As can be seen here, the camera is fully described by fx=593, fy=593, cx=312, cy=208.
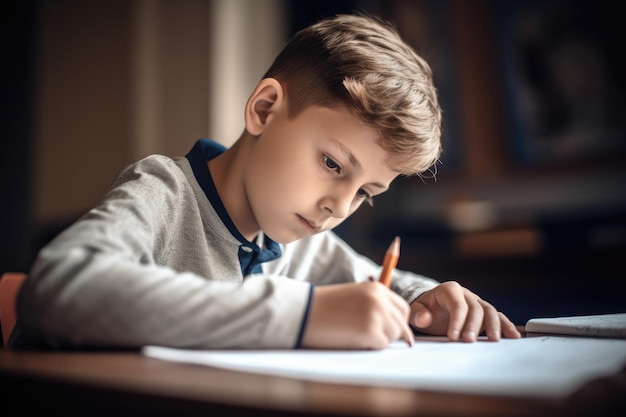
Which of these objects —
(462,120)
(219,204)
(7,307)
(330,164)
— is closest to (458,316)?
(330,164)

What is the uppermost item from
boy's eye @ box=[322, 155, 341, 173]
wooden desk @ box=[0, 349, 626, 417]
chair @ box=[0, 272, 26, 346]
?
boy's eye @ box=[322, 155, 341, 173]

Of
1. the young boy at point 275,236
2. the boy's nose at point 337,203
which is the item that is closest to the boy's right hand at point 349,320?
the young boy at point 275,236

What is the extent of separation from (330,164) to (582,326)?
36 centimetres

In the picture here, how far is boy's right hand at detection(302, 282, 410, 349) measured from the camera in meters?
0.50

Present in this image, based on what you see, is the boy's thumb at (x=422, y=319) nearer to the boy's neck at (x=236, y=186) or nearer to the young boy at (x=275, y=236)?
the young boy at (x=275, y=236)

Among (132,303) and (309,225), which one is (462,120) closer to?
(309,225)

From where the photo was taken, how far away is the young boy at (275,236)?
470 millimetres

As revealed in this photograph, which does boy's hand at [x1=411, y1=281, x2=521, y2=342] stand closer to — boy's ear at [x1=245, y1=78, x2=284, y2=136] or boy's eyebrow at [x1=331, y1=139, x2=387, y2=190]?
boy's eyebrow at [x1=331, y1=139, x2=387, y2=190]

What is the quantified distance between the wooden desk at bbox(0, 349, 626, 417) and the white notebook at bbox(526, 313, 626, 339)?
0.97 ft

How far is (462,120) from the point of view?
2.40 meters

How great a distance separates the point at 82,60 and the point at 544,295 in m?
2.79

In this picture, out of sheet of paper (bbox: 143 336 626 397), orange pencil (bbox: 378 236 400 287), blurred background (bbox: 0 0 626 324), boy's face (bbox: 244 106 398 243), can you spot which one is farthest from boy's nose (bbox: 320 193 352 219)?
blurred background (bbox: 0 0 626 324)

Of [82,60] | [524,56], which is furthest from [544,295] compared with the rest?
[82,60]

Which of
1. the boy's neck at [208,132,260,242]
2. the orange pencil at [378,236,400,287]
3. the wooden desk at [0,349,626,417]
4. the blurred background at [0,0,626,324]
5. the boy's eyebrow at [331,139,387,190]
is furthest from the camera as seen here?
the blurred background at [0,0,626,324]
